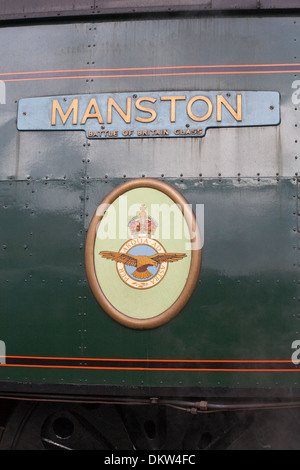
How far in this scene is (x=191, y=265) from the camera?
3004 millimetres

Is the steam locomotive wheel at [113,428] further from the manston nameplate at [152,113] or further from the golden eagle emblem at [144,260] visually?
the manston nameplate at [152,113]

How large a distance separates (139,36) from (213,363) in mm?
2142

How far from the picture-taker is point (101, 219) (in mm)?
3105

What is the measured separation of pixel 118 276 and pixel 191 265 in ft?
1.50

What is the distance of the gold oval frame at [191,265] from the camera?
3.00m

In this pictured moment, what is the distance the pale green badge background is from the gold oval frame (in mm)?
24

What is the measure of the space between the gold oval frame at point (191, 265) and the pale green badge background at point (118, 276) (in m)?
0.02
